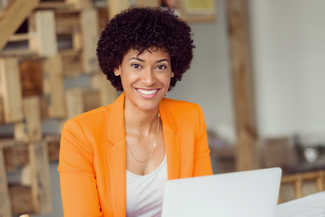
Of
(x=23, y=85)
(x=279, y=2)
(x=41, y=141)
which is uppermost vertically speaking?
(x=279, y=2)

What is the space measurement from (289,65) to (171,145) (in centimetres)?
355

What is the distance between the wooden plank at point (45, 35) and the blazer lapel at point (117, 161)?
39.0 inches

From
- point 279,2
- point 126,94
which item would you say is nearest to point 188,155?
point 126,94

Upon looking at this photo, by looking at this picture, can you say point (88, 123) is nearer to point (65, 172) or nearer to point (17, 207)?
point (65, 172)

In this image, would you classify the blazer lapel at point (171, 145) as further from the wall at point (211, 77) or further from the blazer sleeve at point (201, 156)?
the wall at point (211, 77)

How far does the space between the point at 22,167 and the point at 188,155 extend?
1.16 m

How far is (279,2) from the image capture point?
15.1 ft

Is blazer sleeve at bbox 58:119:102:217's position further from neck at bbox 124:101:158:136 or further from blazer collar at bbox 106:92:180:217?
neck at bbox 124:101:158:136

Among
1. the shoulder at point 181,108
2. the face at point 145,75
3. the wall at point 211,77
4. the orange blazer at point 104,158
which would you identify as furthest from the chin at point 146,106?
the wall at point 211,77

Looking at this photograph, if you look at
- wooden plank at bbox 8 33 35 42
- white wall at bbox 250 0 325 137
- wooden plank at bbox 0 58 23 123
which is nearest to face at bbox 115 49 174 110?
wooden plank at bbox 0 58 23 123

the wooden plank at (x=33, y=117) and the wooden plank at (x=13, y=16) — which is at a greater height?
the wooden plank at (x=13, y=16)

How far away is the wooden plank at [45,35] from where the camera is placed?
2.14 m

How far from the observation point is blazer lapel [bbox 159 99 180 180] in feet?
4.58

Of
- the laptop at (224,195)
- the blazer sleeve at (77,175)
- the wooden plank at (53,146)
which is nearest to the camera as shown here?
the laptop at (224,195)
